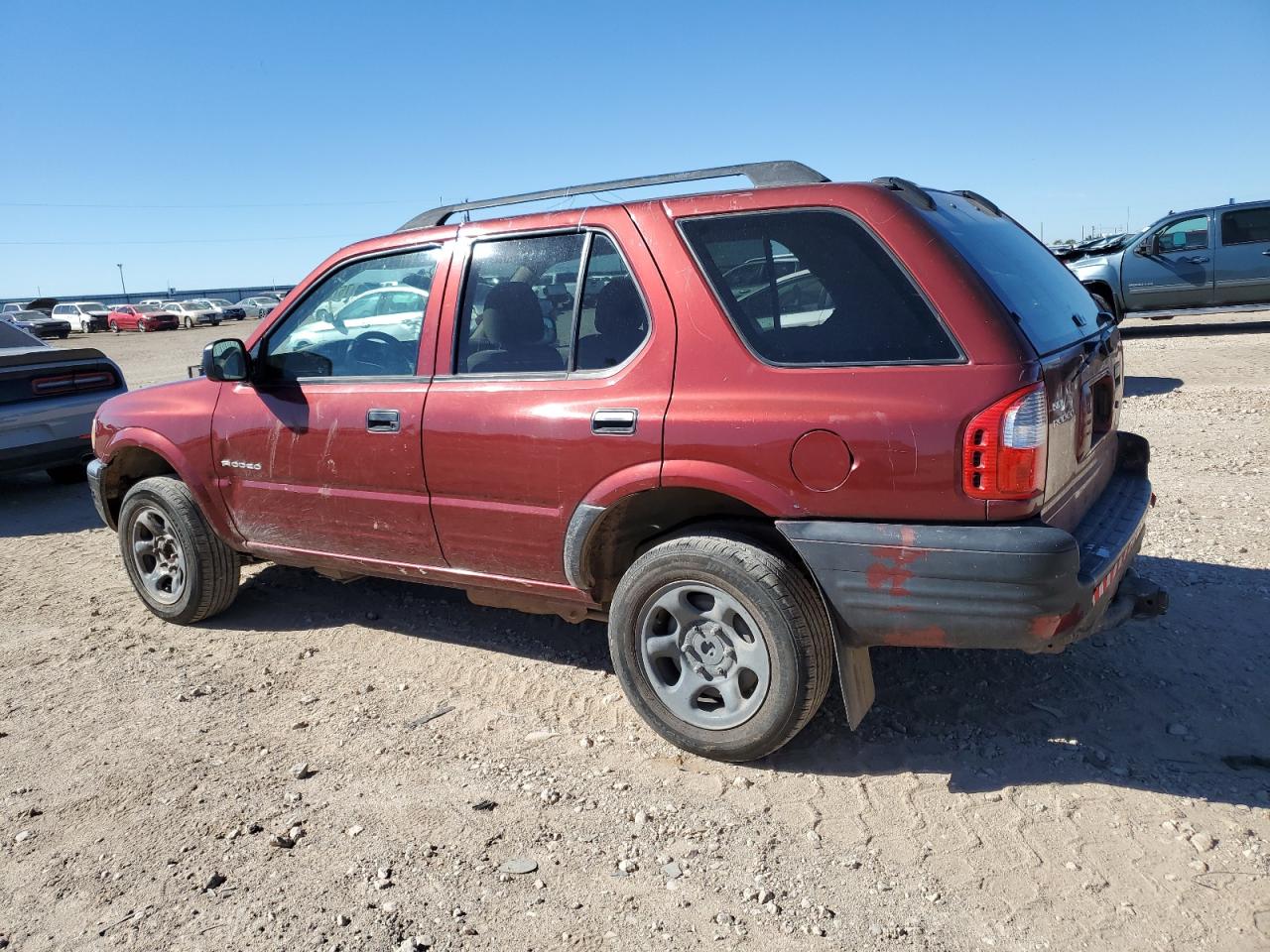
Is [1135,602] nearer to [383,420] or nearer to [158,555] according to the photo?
[383,420]

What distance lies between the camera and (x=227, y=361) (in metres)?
4.16

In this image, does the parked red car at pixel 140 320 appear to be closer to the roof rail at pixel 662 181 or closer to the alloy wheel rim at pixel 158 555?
the alloy wheel rim at pixel 158 555

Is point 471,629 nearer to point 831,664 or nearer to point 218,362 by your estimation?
point 218,362

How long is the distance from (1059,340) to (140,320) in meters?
51.7

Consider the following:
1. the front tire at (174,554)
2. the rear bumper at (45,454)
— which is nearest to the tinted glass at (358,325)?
the front tire at (174,554)

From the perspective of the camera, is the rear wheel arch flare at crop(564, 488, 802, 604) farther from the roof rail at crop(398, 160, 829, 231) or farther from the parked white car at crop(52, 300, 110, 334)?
the parked white car at crop(52, 300, 110, 334)

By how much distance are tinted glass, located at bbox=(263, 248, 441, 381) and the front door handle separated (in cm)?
18

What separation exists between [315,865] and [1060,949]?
6.69 ft

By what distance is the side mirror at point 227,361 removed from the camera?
4.16 meters

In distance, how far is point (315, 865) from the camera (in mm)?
2762

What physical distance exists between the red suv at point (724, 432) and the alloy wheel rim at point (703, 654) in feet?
0.03

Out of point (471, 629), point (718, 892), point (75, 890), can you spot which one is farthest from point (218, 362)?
point (718, 892)

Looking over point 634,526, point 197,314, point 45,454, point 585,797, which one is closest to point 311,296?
point 634,526

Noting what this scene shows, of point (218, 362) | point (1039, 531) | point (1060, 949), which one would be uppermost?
point (218, 362)
